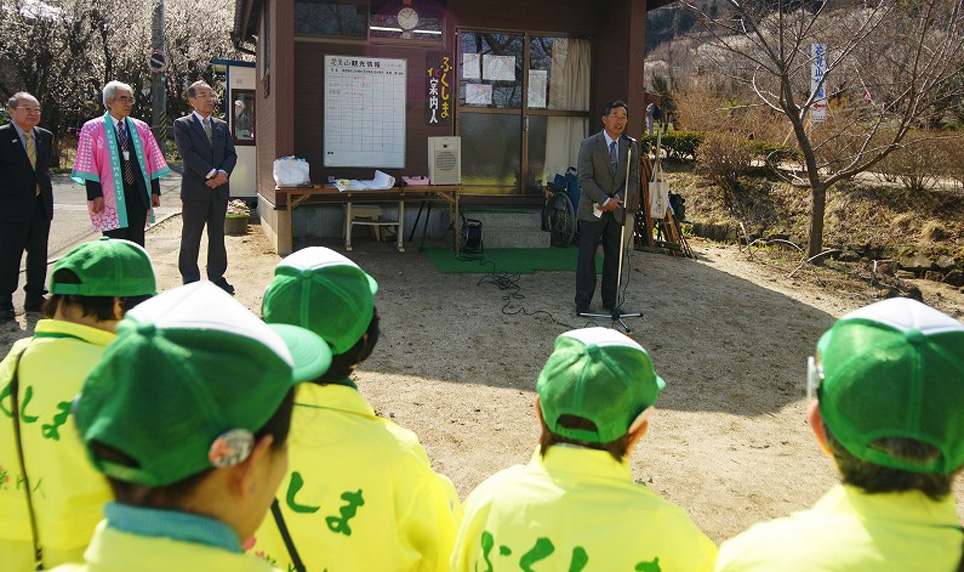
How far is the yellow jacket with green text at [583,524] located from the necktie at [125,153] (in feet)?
19.4

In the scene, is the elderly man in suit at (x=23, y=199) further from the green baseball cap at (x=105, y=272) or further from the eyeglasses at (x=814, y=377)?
the eyeglasses at (x=814, y=377)

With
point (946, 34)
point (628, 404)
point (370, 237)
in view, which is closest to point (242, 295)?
point (370, 237)

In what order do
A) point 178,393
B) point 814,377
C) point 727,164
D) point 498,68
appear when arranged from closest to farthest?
1. point 178,393
2. point 814,377
3. point 498,68
4. point 727,164

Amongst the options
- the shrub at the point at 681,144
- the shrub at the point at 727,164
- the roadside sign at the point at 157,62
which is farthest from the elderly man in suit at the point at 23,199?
the roadside sign at the point at 157,62

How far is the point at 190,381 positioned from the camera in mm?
976

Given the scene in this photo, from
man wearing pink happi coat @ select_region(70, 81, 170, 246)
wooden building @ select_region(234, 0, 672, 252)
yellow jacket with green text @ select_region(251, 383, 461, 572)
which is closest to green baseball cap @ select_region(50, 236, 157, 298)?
yellow jacket with green text @ select_region(251, 383, 461, 572)

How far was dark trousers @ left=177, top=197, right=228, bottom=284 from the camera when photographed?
7.38 m

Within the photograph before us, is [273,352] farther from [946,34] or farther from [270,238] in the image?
[946,34]

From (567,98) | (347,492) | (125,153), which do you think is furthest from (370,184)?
(347,492)

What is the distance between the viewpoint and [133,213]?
22.6 feet

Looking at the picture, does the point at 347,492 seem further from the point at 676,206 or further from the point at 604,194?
the point at 676,206

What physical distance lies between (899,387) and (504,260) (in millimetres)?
8118

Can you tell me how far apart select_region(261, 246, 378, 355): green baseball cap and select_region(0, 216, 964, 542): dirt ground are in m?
2.21

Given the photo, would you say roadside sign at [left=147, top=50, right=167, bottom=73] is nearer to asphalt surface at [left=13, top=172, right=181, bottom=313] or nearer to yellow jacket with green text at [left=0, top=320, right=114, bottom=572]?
asphalt surface at [left=13, top=172, right=181, bottom=313]
